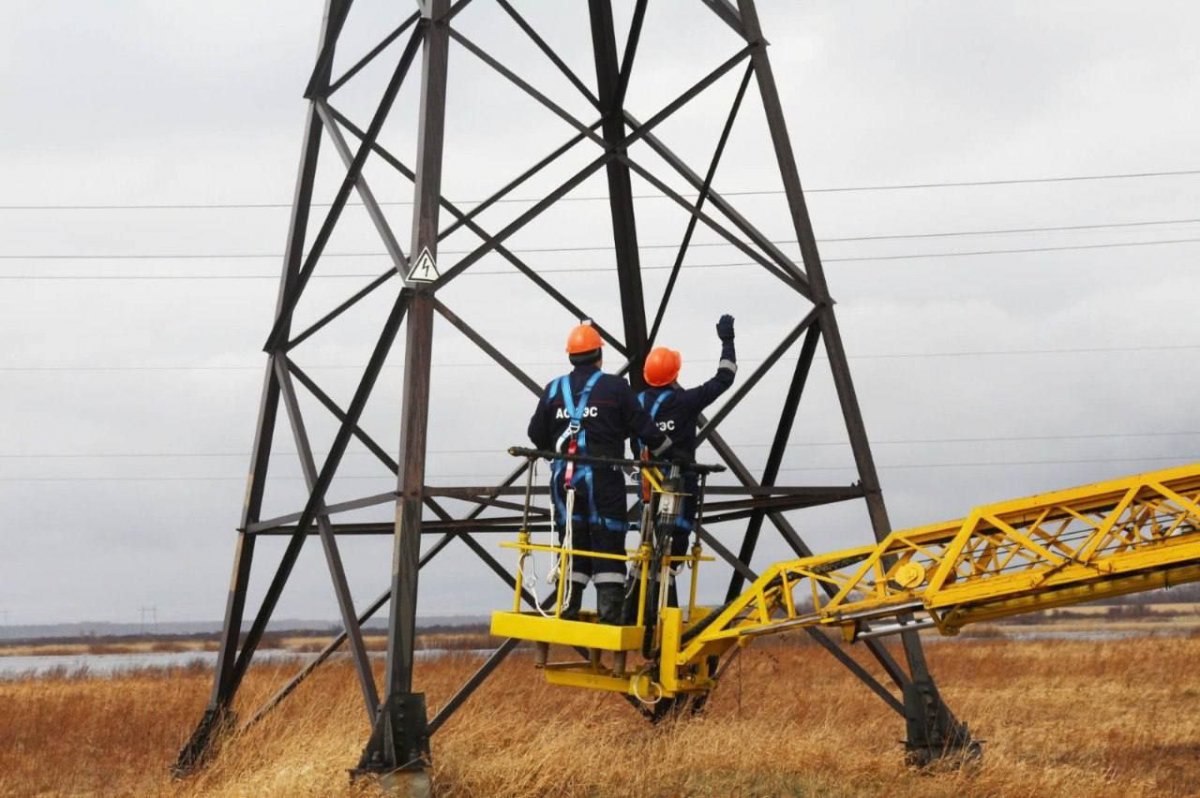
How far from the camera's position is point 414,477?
13414 millimetres

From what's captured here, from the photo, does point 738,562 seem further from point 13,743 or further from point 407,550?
point 13,743

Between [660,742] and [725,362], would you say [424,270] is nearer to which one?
[725,362]

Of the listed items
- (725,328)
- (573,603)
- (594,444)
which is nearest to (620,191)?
(725,328)

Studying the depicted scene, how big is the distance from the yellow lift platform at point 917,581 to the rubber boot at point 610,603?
16 centimetres

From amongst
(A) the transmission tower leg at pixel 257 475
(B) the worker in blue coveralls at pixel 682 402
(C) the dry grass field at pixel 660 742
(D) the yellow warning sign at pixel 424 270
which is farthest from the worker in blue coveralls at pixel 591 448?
(A) the transmission tower leg at pixel 257 475

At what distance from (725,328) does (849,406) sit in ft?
9.88

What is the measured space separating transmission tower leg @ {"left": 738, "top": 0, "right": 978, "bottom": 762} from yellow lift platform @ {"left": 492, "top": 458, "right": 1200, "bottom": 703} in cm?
326

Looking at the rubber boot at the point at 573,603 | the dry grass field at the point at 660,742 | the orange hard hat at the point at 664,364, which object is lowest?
the dry grass field at the point at 660,742

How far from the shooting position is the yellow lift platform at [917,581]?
1038cm

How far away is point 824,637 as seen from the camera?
14.6 m

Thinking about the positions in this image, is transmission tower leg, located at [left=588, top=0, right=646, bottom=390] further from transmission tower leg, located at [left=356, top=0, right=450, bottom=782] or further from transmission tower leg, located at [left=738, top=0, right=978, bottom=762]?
transmission tower leg, located at [left=356, top=0, right=450, bottom=782]

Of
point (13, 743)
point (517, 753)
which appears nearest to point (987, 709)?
point (517, 753)

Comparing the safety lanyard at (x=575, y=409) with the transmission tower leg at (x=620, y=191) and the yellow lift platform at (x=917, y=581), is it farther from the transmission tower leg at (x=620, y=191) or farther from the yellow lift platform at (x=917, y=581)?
the transmission tower leg at (x=620, y=191)

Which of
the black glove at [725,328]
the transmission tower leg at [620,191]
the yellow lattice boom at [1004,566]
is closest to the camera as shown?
the yellow lattice boom at [1004,566]
